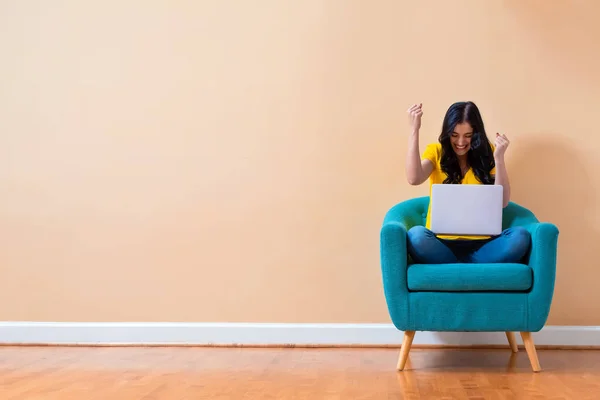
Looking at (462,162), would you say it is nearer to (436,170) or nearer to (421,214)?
(436,170)

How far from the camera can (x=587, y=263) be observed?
141 inches

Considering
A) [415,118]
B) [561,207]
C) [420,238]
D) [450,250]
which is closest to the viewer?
[420,238]

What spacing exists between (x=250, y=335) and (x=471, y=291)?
1.16m

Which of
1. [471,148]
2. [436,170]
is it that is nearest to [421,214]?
[436,170]

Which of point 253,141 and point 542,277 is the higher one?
point 253,141

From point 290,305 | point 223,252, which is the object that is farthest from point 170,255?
point 290,305

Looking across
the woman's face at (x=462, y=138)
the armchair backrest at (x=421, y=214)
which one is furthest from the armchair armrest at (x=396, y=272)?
the woman's face at (x=462, y=138)

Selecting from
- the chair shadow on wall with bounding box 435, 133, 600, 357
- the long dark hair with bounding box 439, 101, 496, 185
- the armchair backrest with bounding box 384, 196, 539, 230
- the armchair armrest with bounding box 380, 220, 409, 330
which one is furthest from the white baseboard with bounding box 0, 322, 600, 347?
the long dark hair with bounding box 439, 101, 496, 185

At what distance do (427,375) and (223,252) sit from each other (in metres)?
1.25

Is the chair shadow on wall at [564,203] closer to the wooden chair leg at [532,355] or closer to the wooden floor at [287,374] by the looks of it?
the wooden floor at [287,374]

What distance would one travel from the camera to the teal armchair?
2.89 meters

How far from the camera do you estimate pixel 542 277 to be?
9.51ft

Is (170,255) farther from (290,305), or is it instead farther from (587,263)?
(587,263)

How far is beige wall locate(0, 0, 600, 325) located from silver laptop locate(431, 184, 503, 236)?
1.73 ft
